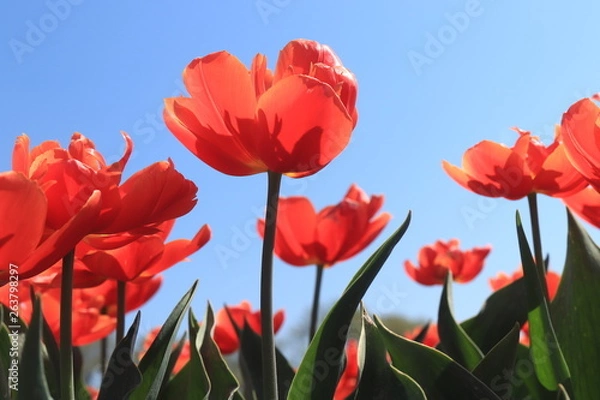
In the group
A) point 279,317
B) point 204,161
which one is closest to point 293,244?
point 279,317

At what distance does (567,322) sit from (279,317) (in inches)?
61.6

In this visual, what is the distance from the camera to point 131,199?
3.21 feet

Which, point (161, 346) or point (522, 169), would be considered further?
point (522, 169)

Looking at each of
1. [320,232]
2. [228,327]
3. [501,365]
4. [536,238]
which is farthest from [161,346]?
[228,327]

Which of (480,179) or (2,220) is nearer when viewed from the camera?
(2,220)

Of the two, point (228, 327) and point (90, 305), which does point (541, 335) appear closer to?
point (90, 305)

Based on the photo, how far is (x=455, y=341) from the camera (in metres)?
1.33

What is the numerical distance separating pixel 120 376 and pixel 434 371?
1.52ft

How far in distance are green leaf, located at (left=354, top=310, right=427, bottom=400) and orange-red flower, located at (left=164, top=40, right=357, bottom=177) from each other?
0.88ft

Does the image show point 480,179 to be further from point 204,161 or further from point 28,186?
point 28,186

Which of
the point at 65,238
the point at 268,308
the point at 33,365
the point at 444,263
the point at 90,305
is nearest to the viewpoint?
the point at 33,365

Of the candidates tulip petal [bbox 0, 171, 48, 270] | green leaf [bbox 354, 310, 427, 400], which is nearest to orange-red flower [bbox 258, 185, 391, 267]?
green leaf [bbox 354, 310, 427, 400]

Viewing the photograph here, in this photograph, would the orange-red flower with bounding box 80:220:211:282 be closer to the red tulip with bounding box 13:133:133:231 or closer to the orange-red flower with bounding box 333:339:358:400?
the red tulip with bounding box 13:133:133:231

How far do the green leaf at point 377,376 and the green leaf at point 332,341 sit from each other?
59 mm
